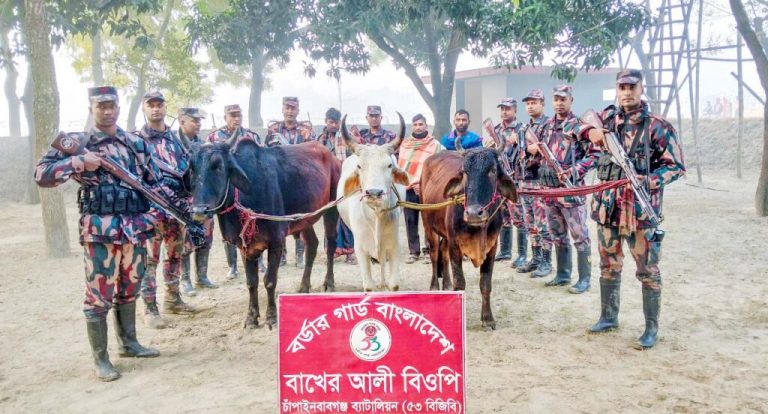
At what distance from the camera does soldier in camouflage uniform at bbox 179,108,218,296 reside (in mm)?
6895

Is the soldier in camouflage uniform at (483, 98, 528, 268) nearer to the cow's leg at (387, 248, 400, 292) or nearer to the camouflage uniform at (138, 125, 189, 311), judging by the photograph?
the cow's leg at (387, 248, 400, 292)

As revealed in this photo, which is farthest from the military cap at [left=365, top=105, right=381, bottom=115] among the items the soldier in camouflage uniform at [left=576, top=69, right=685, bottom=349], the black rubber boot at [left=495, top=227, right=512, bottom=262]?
the soldier in camouflage uniform at [left=576, top=69, right=685, bottom=349]

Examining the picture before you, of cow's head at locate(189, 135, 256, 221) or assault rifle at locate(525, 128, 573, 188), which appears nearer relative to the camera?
cow's head at locate(189, 135, 256, 221)

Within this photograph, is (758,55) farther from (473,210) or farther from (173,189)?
(173,189)

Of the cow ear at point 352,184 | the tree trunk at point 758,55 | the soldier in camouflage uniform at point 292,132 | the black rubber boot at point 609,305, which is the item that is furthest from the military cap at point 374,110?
the tree trunk at point 758,55

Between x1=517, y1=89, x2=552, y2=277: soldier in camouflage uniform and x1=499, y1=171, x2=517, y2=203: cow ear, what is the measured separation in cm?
201

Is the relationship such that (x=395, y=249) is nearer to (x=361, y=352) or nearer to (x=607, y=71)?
(x=361, y=352)

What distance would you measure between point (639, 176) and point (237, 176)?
3549 mm

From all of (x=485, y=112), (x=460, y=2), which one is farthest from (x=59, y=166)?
(x=485, y=112)

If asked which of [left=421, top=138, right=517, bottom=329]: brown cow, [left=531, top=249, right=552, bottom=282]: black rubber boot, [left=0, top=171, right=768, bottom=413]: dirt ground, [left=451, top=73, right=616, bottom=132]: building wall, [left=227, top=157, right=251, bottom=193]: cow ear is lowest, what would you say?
[left=0, top=171, right=768, bottom=413]: dirt ground

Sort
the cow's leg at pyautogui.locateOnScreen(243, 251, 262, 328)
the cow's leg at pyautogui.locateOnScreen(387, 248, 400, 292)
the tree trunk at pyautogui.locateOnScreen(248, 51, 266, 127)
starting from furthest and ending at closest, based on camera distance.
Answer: the tree trunk at pyautogui.locateOnScreen(248, 51, 266, 127)
the cow's leg at pyautogui.locateOnScreen(387, 248, 400, 292)
the cow's leg at pyautogui.locateOnScreen(243, 251, 262, 328)

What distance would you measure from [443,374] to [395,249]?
289 cm

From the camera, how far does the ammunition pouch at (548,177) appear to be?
6867mm

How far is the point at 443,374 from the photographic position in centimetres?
317
